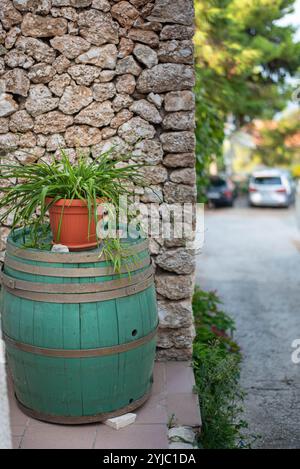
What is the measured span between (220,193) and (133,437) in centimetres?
1488

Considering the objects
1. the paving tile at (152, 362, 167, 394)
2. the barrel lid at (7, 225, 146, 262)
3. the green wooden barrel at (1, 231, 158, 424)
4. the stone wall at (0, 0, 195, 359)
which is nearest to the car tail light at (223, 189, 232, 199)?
the stone wall at (0, 0, 195, 359)

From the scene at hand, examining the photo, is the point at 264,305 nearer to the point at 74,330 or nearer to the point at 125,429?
the point at 125,429

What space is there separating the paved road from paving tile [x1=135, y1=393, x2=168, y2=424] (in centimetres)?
82

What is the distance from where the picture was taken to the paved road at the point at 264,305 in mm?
4164

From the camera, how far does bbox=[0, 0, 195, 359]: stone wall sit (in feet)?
12.4

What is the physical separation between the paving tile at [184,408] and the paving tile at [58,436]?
0.49 meters

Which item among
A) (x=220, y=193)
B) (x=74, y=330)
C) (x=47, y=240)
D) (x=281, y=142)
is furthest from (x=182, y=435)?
(x=281, y=142)

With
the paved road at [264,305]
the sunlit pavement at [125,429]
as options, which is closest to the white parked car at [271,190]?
the paved road at [264,305]

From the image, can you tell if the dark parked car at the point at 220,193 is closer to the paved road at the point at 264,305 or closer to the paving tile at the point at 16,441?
the paved road at the point at 264,305

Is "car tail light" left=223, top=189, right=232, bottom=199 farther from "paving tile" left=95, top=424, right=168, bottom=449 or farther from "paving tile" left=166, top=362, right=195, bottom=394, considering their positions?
"paving tile" left=95, top=424, right=168, bottom=449

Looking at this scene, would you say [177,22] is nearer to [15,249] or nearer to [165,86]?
[165,86]

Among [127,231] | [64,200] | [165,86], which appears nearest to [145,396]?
[127,231]

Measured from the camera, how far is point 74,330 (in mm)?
2955
